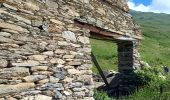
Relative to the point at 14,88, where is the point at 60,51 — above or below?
above

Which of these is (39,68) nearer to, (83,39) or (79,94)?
(79,94)

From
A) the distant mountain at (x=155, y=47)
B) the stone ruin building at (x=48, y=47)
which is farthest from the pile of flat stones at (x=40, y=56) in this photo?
the distant mountain at (x=155, y=47)

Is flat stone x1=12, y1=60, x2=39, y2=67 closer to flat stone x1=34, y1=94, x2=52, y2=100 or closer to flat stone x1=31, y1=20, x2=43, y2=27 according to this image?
flat stone x1=34, y1=94, x2=52, y2=100

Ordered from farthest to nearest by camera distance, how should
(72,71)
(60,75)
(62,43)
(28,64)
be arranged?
(72,71) → (62,43) → (60,75) → (28,64)

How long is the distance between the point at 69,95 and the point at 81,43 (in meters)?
1.44

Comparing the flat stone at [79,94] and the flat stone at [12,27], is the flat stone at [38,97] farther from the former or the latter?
the flat stone at [12,27]

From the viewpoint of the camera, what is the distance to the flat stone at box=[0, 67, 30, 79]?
5.73m

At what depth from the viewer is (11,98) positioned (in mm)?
5879

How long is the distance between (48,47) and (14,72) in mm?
1134

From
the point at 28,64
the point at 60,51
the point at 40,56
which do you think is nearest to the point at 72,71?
the point at 60,51

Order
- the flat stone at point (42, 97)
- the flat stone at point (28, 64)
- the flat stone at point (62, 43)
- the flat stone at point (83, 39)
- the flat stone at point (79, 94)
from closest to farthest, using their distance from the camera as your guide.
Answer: the flat stone at point (28, 64) → the flat stone at point (42, 97) → the flat stone at point (62, 43) → the flat stone at point (79, 94) → the flat stone at point (83, 39)

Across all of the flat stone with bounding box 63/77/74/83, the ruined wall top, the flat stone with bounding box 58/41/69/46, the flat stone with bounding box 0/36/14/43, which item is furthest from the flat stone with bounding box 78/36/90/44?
the flat stone with bounding box 0/36/14/43

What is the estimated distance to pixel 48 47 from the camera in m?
6.85

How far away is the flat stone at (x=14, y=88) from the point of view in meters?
5.69
